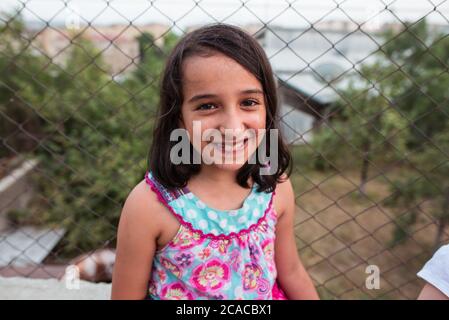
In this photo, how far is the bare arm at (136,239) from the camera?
106 centimetres

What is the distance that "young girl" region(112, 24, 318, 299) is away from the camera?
1.00 meters

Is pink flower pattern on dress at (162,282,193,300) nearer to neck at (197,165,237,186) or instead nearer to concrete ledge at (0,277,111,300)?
neck at (197,165,237,186)

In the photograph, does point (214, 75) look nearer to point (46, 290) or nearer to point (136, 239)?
point (136, 239)

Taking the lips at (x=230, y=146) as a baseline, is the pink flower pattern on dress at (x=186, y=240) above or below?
below

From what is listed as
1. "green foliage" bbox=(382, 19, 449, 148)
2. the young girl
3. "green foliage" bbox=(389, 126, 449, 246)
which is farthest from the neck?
"green foliage" bbox=(382, 19, 449, 148)

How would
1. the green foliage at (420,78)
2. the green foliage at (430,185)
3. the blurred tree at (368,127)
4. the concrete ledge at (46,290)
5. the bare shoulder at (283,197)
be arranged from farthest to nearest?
1. the blurred tree at (368,127)
2. the green foliage at (420,78)
3. the green foliage at (430,185)
4. the concrete ledge at (46,290)
5. the bare shoulder at (283,197)

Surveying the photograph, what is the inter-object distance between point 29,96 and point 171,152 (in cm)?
219

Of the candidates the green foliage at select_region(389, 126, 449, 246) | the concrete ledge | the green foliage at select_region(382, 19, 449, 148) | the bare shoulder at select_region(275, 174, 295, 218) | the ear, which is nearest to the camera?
the ear

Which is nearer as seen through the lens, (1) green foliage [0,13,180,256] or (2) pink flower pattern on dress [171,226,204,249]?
(2) pink flower pattern on dress [171,226,204,249]

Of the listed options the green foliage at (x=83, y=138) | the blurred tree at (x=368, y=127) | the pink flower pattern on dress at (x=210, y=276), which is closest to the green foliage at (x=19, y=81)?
the green foliage at (x=83, y=138)

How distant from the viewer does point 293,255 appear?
52.4 inches

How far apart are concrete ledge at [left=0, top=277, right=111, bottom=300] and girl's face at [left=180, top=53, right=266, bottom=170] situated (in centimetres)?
103

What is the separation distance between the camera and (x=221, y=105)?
994 mm

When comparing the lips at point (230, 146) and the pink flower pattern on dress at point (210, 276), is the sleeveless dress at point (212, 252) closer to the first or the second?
the pink flower pattern on dress at point (210, 276)
